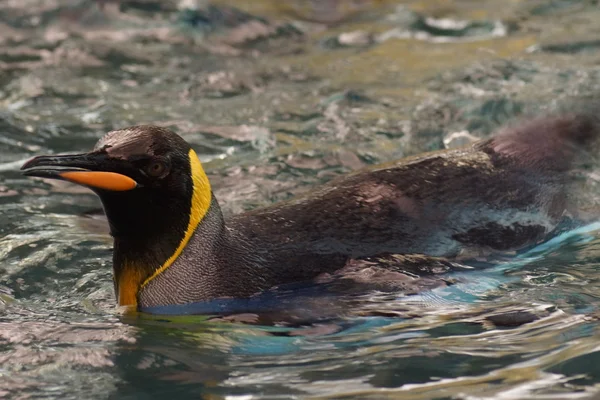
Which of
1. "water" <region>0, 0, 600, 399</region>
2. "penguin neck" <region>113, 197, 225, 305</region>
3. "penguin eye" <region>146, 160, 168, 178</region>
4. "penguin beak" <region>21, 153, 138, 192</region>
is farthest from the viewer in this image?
"penguin neck" <region>113, 197, 225, 305</region>

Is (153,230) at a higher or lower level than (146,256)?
higher

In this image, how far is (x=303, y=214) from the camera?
5000 millimetres

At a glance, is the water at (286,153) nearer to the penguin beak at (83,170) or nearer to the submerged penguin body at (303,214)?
the submerged penguin body at (303,214)

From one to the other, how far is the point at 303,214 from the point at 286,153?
2168 mm

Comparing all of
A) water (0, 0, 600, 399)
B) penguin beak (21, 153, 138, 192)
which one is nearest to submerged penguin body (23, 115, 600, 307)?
penguin beak (21, 153, 138, 192)

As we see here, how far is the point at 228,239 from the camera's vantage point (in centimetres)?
481

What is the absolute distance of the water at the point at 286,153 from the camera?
390 cm

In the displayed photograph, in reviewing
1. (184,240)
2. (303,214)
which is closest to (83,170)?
(184,240)

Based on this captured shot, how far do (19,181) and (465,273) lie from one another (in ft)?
10.4

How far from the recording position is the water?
390 centimetres

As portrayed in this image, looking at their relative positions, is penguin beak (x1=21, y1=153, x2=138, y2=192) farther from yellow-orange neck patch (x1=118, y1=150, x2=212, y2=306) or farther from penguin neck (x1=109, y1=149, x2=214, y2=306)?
yellow-orange neck patch (x1=118, y1=150, x2=212, y2=306)

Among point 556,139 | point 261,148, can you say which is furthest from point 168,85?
point 556,139

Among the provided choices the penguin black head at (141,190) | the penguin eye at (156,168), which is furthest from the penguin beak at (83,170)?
the penguin eye at (156,168)

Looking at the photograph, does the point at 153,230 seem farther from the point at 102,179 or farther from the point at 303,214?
the point at 303,214
